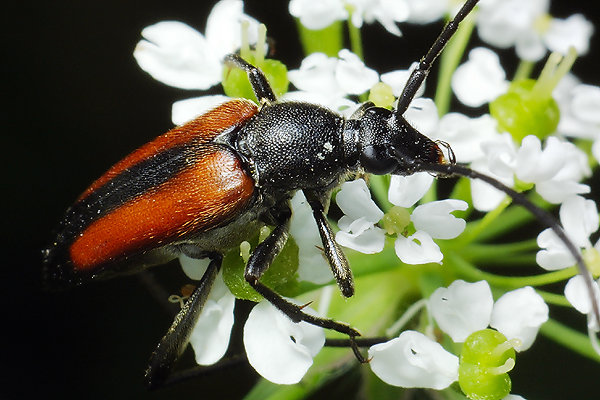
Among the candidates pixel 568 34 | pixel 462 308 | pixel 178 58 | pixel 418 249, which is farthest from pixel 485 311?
pixel 568 34

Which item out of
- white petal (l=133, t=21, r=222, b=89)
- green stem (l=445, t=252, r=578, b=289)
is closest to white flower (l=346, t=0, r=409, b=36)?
white petal (l=133, t=21, r=222, b=89)

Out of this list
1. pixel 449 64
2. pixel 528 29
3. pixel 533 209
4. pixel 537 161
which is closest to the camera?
pixel 533 209

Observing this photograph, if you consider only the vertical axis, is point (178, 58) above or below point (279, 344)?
above

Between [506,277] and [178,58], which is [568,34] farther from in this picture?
[178,58]

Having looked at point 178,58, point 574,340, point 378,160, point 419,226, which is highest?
point 178,58

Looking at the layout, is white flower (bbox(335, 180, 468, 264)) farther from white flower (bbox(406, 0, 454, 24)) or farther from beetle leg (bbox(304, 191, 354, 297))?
white flower (bbox(406, 0, 454, 24))

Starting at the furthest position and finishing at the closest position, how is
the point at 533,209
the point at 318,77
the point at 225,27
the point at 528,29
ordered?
the point at 528,29
the point at 225,27
the point at 318,77
the point at 533,209

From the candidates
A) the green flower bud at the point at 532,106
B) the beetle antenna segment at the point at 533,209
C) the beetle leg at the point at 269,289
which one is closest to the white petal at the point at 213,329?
the beetle leg at the point at 269,289
